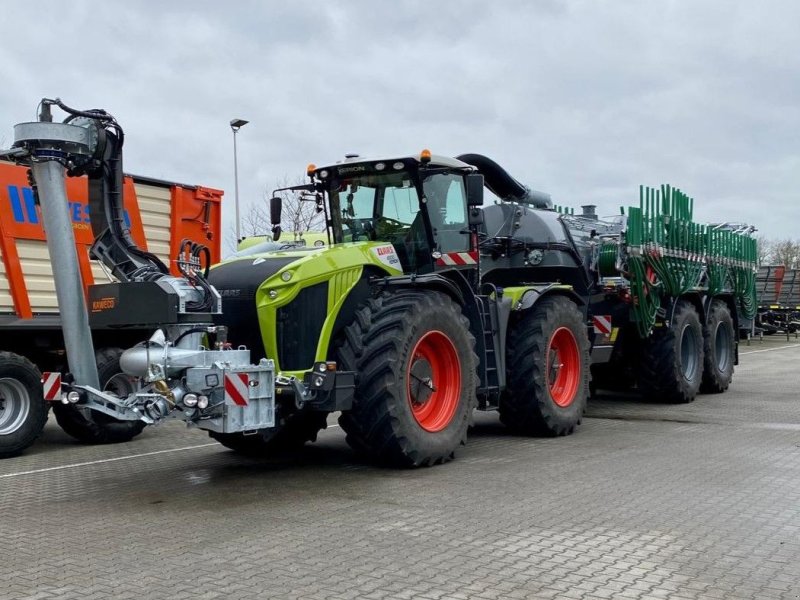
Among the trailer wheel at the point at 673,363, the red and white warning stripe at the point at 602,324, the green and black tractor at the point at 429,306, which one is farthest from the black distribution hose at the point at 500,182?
the trailer wheel at the point at 673,363

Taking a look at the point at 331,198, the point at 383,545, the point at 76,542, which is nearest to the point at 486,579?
the point at 383,545

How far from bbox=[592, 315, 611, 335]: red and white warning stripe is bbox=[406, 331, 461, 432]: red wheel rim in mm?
4765

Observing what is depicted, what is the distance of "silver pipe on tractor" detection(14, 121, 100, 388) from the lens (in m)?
6.86

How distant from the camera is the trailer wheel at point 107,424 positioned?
1009 centimetres

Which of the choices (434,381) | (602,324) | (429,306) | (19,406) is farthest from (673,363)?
(19,406)

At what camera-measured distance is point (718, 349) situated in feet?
50.2

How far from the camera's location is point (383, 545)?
5512mm

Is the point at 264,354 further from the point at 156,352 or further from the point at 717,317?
the point at 717,317

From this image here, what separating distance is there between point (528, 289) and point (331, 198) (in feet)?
8.03

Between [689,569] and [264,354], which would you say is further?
[264,354]

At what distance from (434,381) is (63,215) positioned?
3.51m

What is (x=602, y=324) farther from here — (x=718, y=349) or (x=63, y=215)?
(x=63, y=215)

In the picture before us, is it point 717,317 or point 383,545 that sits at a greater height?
point 717,317

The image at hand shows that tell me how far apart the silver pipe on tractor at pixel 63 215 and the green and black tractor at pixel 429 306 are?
122 cm
